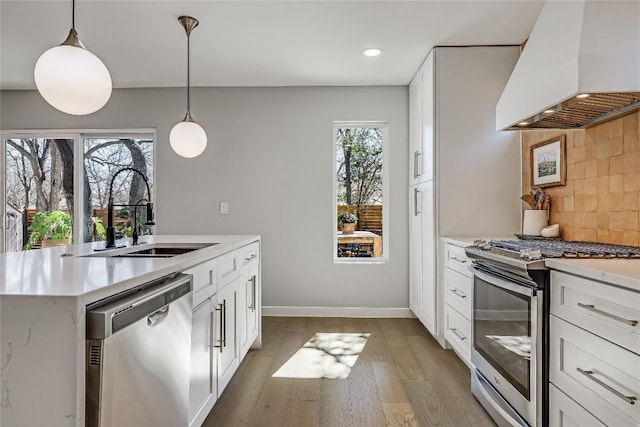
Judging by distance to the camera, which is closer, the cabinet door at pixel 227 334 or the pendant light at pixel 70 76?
the pendant light at pixel 70 76

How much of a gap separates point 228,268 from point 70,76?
1.19m

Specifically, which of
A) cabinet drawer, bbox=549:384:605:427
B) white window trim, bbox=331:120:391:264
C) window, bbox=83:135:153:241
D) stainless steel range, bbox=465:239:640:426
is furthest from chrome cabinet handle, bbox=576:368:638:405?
window, bbox=83:135:153:241

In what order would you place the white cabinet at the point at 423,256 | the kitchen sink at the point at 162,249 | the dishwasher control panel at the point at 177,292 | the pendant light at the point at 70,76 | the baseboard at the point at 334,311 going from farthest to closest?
1. the baseboard at the point at 334,311
2. the white cabinet at the point at 423,256
3. the kitchen sink at the point at 162,249
4. the pendant light at the point at 70,76
5. the dishwasher control panel at the point at 177,292

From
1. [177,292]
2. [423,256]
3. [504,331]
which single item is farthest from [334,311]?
[177,292]

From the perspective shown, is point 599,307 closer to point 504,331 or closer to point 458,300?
point 504,331

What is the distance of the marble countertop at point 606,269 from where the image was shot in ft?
3.86

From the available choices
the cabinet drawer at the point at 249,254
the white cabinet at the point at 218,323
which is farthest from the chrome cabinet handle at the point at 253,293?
the cabinet drawer at the point at 249,254

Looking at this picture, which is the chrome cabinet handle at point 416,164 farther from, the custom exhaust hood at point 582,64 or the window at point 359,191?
the custom exhaust hood at point 582,64

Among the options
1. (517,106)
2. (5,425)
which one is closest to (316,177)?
(517,106)

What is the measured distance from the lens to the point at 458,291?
8.79 ft

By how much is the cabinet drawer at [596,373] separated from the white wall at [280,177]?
98.6 inches

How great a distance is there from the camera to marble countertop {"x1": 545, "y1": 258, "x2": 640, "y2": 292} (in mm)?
1176

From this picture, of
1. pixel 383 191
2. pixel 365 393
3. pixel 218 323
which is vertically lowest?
pixel 365 393

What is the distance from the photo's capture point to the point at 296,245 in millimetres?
4086
